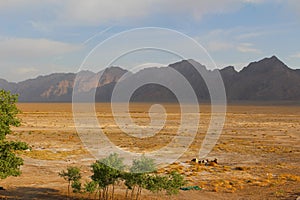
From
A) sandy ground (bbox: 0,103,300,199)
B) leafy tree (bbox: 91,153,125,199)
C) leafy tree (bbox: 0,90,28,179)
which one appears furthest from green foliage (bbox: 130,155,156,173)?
leafy tree (bbox: 0,90,28,179)

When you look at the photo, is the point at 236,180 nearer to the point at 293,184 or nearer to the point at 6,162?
the point at 293,184

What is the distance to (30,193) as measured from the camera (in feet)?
65.5

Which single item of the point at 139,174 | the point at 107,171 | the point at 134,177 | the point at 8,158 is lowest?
the point at 134,177

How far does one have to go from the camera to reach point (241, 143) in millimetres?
44656

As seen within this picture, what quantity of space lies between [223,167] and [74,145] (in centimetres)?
1781

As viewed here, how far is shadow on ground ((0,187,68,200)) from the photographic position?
19.3 metres

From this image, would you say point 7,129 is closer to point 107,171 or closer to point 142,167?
point 107,171

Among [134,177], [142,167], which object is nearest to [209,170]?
[142,167]

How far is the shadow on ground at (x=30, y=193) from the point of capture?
19266 millimetres

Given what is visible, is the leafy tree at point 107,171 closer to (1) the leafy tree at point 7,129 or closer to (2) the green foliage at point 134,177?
(2) the green foliage at point 134,177

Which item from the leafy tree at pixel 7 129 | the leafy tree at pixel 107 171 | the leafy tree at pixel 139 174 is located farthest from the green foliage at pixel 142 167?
the leafy tree at pixel 7 129

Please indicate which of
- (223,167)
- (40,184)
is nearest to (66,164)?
(40,184)

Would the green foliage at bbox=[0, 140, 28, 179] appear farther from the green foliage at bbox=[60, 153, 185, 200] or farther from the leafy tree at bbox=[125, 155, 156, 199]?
the leafy tree at bbox=[125, 155, 156, 199]

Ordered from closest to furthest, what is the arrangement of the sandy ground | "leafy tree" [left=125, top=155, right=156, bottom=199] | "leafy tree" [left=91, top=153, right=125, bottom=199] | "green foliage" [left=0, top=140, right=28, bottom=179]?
1. "green foliage" [left=0, top=140, right=28, bottom=179]
2. "leafy tree" [left=125, top=155, right=156, bottom=199]
3. "leafy tree" [left=91, top=153, right=125, bottom=199]
4. the sandy ground
